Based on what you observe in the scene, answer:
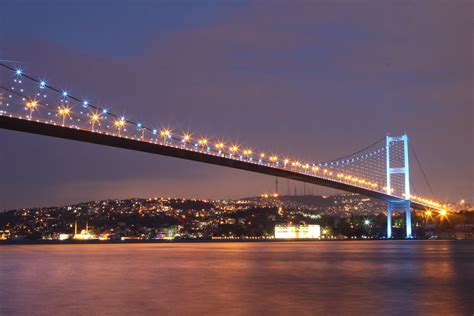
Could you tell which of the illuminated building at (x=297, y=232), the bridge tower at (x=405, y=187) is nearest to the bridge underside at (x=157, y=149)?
the bridge tower at (x=405, y=187)

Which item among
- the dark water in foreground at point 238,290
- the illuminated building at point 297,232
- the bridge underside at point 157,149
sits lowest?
the dark water in foreground at point 238,290

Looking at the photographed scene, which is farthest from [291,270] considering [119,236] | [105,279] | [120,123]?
[119,236]

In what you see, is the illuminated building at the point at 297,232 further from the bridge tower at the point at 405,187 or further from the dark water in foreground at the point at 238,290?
the dark water in foreground at the point at 238,290

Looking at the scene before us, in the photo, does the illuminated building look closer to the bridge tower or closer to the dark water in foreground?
the bridge tower

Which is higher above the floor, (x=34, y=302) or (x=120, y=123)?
(x=120, y=123)

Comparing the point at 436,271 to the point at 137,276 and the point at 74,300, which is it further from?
the point at 74,300

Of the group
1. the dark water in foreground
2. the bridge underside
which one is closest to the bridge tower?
the bridge underside
